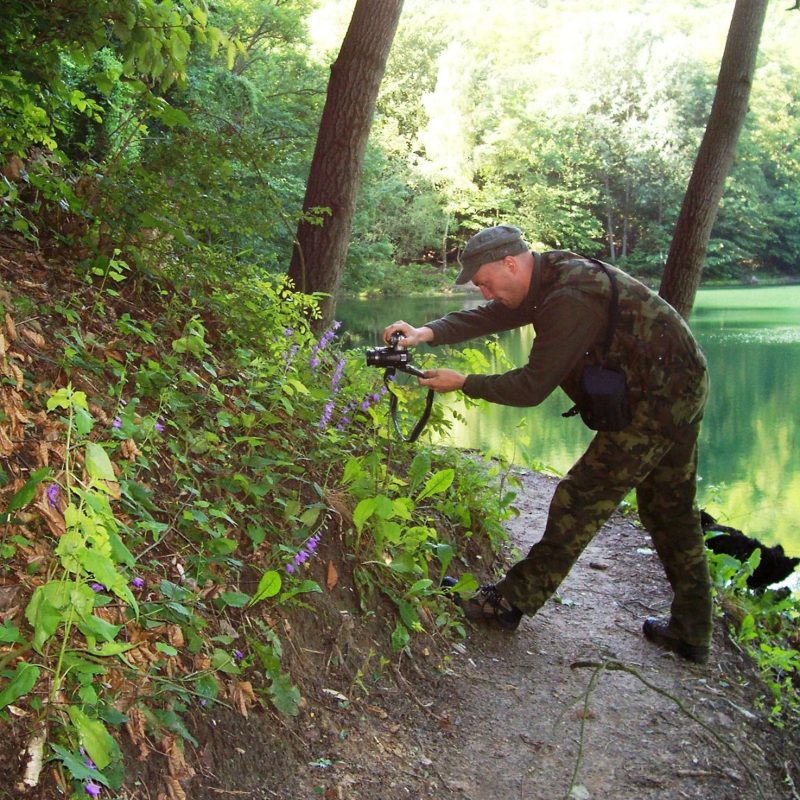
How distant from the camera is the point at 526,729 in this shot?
3.46 meters

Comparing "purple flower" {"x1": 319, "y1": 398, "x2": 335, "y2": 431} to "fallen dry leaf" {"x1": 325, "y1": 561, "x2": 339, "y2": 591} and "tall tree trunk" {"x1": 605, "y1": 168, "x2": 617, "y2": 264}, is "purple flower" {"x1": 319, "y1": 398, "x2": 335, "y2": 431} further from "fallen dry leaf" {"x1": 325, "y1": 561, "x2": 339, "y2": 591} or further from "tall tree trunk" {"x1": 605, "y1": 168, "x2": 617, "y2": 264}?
"tall tree trunk" {"x1": 605, "y1": 168, "x2": 617, "y2": 264}

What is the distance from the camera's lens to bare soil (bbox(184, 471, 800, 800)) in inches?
108

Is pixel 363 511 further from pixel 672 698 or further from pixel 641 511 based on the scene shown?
pixel 641 511

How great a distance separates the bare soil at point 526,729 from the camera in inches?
108

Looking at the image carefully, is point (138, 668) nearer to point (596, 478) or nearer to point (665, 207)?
point (596, 478)

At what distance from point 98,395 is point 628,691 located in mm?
2560

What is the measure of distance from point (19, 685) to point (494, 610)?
8.61 feet

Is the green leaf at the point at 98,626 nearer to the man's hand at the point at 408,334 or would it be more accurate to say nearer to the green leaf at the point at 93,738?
the green leaf at the point at 93,738

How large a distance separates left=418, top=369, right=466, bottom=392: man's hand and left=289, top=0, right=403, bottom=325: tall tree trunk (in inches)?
105

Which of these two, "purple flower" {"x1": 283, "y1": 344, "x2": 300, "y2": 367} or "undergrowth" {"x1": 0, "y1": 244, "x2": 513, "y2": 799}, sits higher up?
"purple flower" {"x1": 283, "y1": 344, "x2": 300, "y2": 367}

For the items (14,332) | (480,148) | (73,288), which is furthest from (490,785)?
(480,148)

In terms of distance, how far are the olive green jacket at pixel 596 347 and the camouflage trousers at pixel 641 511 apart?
0.22 ft

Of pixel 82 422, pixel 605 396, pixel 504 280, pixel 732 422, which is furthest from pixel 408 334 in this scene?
pixel 732 422

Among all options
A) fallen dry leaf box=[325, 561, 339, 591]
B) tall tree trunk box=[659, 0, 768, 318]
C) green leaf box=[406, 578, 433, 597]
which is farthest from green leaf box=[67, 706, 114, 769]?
tall tree trunk box=[659, 0, 768, 318]
